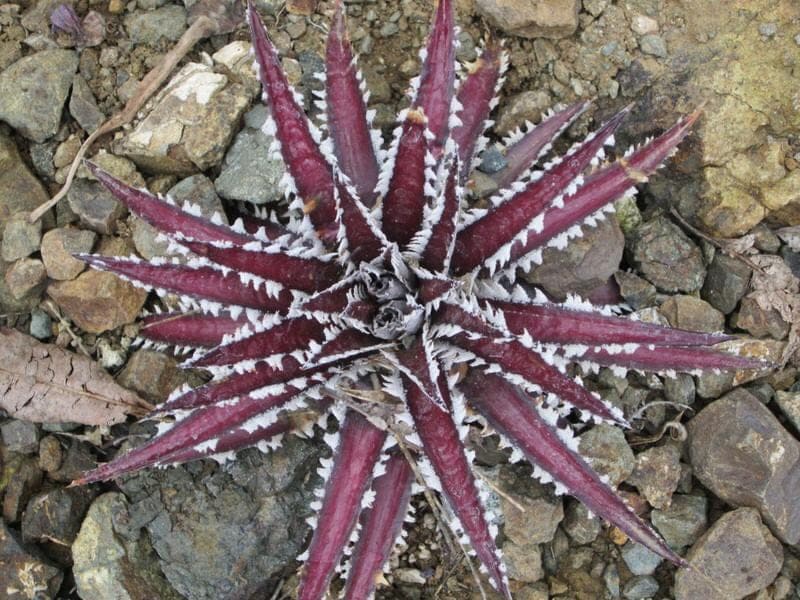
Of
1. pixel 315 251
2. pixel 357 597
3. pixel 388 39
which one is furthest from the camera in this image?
pixel 388 39

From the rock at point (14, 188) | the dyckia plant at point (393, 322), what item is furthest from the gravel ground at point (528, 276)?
the dyckia plant at point (393, 322)

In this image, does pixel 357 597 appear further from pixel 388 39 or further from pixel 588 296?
pixel 388 39

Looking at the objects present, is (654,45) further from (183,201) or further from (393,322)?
(183,201)

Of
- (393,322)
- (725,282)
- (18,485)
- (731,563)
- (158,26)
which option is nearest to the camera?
(393,322)

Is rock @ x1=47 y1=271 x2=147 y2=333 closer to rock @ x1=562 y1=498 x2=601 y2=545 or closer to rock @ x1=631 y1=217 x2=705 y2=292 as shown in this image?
rock @ x1=562 y1=498 x2=601 y2=545

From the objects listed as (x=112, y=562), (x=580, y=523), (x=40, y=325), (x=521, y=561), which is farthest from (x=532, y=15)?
(x=112, y=562)

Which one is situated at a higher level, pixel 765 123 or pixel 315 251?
pixel 765 123

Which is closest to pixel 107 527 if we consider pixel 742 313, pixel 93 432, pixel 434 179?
A: pixel 93 432

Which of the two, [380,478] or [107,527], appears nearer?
[380,478]
